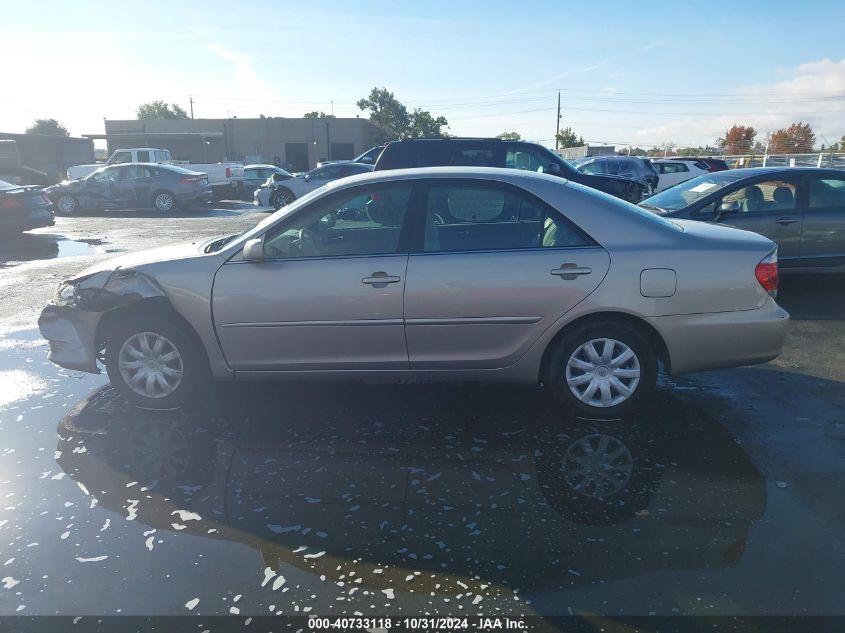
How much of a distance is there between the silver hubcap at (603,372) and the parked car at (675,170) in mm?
20417

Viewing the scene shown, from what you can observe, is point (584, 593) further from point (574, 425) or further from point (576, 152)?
point (576, 152)

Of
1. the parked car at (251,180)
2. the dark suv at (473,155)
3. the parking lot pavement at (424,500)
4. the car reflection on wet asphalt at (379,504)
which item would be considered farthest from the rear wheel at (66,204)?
the car reflection on wet asphalt at (379,504)

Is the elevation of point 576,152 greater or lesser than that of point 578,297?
greater

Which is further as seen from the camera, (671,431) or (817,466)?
(671,431)

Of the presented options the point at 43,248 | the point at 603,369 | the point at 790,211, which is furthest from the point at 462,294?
the point at 43,248

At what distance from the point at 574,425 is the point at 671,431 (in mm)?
627

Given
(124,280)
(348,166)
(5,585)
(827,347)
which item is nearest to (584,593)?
(5,585)

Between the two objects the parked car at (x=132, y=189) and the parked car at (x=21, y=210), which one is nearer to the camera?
the parked car at (x=21, y=210)

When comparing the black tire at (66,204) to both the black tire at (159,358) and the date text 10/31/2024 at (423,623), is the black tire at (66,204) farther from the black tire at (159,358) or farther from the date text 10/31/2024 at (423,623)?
the date text 10/31/2024 at (423,623)

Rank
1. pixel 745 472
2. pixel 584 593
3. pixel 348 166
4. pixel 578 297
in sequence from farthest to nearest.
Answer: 1. pixel 348 166
2. pixel 578 297
3. pixel 745 472
4. pixel 584 593

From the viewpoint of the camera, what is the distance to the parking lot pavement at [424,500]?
2713 mm

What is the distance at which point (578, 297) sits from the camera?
412 cm

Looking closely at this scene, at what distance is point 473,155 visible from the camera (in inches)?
417

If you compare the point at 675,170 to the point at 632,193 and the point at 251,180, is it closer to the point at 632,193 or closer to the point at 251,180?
the point at 632,193
